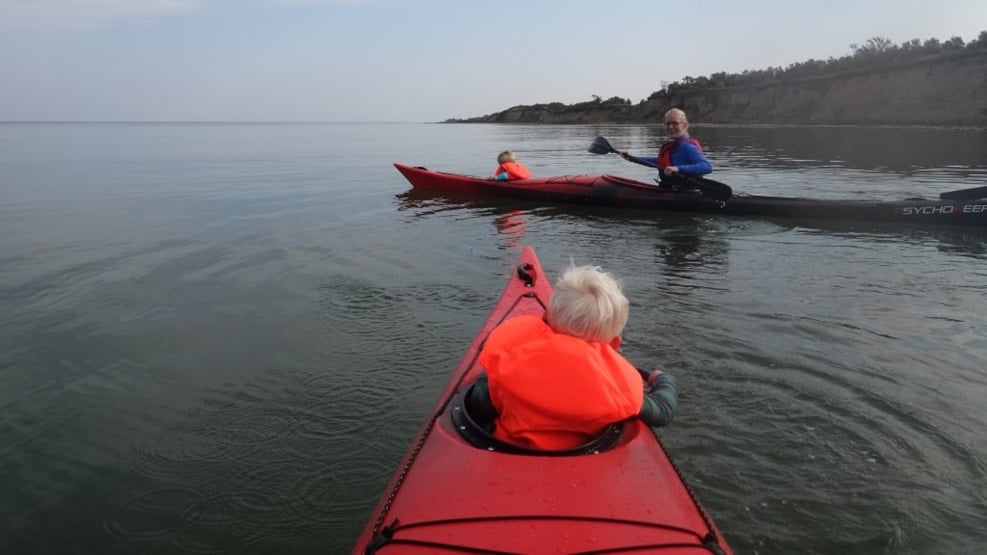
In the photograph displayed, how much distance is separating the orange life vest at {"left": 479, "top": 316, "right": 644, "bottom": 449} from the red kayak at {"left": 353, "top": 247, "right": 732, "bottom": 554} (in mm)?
87

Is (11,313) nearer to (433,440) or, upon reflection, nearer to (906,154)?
(433,440)

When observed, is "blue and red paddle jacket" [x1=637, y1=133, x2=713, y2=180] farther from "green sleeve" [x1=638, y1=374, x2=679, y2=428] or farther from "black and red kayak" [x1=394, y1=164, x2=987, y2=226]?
"green sleeve" [x1=638, y1=374, x2=679, y2=428]

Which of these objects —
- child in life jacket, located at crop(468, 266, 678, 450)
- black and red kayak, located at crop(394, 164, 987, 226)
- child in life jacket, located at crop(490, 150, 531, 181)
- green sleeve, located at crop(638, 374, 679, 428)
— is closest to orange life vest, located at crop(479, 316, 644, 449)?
child in life jacket, located at crop(468, 266, 678, 450)

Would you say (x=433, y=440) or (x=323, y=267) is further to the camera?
(x=323, y=267)

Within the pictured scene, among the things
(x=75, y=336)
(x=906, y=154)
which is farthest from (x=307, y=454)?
(x=906, y=154)

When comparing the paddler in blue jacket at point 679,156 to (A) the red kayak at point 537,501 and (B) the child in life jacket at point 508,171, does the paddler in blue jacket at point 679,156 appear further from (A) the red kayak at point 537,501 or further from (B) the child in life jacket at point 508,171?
(A) the red kayak at point 537,501

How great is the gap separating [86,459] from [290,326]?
2478 millimetres

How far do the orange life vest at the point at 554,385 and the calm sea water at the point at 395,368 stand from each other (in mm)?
1328

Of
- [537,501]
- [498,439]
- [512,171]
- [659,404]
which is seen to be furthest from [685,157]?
[537,501]

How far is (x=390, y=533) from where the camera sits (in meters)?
2.21

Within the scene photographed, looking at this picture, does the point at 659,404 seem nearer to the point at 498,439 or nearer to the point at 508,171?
the point at 498,439

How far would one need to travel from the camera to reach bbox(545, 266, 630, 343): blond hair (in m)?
2.49

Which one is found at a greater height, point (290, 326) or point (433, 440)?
point (433, 440)

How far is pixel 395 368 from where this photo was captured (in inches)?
210
